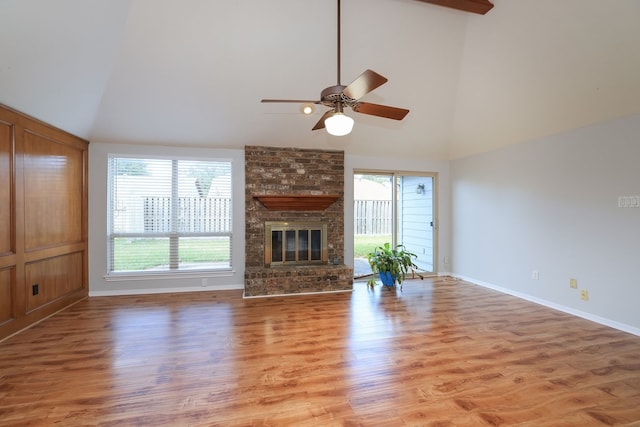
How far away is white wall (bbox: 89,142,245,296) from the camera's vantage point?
14.3ft

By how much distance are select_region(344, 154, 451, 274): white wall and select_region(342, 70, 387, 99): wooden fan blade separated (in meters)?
3.08

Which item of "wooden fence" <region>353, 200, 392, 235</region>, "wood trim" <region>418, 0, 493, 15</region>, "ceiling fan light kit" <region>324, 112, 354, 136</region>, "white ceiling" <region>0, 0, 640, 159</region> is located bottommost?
"wooden fence" <region>353, 200, 392, 235</region>

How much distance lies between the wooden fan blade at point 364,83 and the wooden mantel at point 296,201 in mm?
2530

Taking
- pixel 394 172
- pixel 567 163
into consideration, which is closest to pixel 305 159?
pixel 394 172

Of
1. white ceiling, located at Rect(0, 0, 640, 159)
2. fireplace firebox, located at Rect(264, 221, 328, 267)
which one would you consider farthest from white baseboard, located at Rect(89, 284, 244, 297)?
white ceiling, located at Rect(0, 0, 640, 159)

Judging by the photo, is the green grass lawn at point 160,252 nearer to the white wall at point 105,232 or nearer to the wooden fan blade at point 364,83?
the white wall at point 105,232

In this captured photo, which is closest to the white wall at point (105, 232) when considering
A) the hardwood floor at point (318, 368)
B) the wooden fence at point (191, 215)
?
the wooden fence at point (191, 215)

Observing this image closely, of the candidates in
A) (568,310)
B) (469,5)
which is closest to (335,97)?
(469,5)

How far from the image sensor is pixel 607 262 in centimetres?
335

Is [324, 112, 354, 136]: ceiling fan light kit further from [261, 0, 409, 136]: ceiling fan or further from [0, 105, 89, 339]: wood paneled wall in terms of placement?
[0, 105, 89, 339]: wood paneled wall

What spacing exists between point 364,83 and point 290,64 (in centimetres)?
198

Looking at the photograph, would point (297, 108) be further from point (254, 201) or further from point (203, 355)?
point (203, 355)

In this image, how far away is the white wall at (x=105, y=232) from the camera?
437 cm

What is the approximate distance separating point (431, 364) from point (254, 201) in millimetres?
3465
